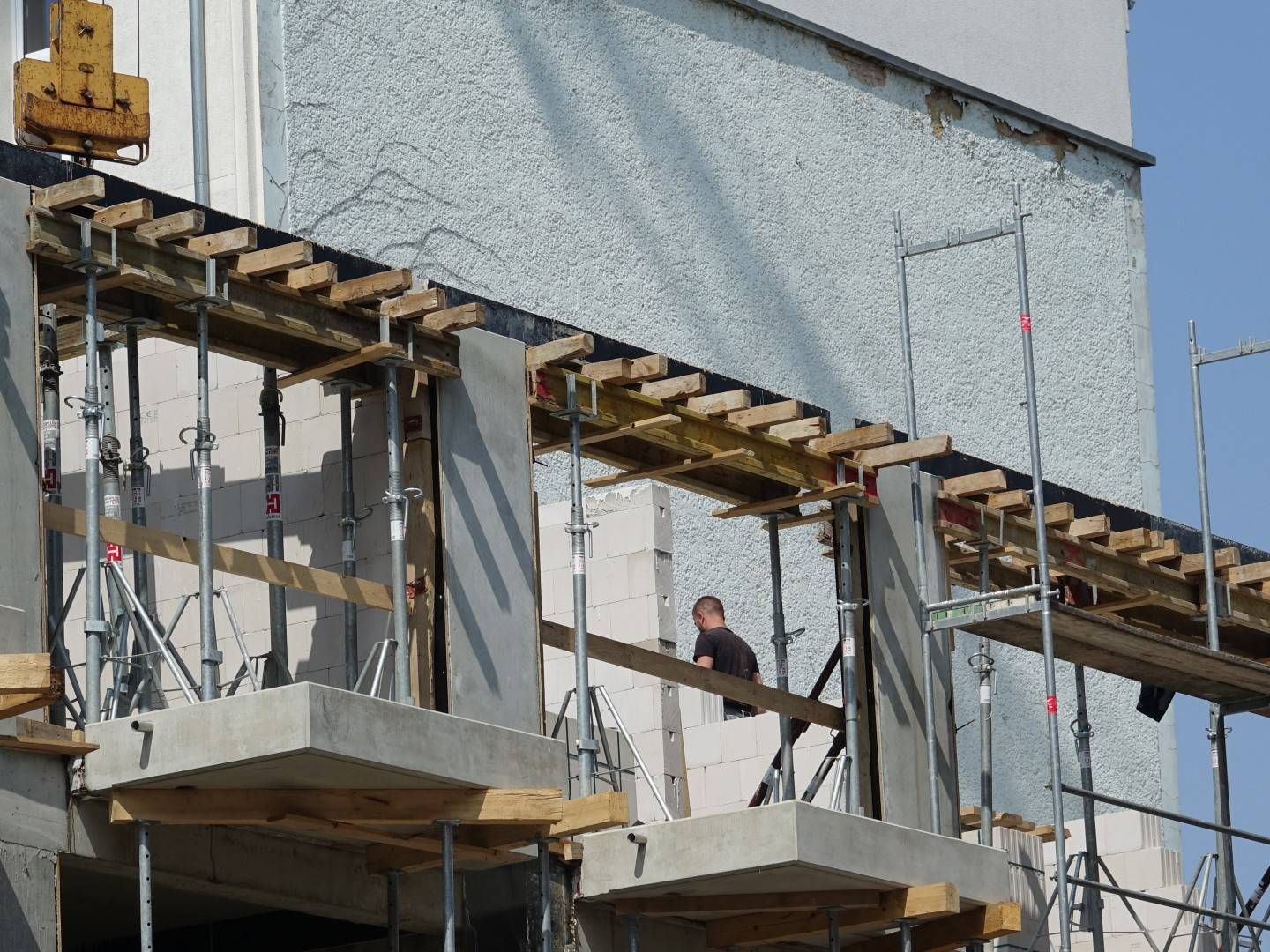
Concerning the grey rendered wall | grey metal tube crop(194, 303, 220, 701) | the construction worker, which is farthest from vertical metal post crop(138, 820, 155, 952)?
the grey rendered wall

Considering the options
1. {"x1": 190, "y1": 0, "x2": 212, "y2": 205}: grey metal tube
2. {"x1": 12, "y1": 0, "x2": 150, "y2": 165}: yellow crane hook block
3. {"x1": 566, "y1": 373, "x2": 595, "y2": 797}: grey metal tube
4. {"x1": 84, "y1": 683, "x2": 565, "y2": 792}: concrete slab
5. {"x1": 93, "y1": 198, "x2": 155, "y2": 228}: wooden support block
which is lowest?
{"x1": 84, "y1": 683, "x2": 565, "y2": 792}: concrete slab

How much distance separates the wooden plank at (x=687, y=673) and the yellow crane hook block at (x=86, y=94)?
15.2 feet

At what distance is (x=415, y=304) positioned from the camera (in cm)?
1570

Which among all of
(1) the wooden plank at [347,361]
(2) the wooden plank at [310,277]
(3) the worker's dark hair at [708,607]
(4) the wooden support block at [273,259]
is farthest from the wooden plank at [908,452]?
(4) the wooden support block at [273,259]

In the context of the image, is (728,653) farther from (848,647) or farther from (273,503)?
(273,503)

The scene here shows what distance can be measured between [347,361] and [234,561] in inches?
53.8

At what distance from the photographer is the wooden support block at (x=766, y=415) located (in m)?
18.2

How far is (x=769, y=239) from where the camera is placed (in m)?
27.0

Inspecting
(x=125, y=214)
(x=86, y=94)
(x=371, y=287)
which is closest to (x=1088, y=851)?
(x=371, y=287)

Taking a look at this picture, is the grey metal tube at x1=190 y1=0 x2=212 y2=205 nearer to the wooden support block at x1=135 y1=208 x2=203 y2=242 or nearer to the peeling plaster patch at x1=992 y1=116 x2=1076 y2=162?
the wooden support block at x1=135 y1=208 x2=203 y2=242

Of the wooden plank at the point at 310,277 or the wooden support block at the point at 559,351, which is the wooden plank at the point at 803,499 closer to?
the wooden support block at the point at 559,351

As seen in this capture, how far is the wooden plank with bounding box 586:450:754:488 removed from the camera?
17875mm

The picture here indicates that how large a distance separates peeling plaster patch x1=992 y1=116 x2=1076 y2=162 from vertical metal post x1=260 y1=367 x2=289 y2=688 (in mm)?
15179

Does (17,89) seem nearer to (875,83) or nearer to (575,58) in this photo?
(575,58)
